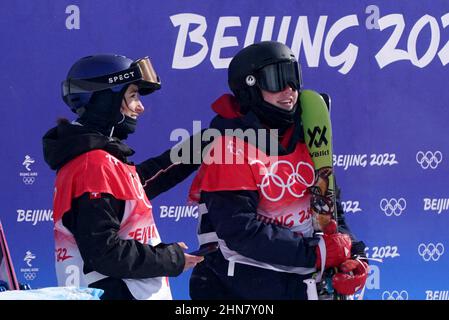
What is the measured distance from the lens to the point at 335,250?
136 inches

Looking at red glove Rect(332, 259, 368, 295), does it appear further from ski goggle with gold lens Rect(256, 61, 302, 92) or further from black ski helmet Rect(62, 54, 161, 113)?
black ski helmet Rect(62, 54, 161, 113)

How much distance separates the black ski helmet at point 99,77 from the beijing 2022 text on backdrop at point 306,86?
1318mm

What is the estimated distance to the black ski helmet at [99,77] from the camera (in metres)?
3.52

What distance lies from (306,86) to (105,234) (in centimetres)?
212

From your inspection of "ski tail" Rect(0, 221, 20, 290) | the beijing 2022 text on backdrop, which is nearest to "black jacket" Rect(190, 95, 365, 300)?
"ski tail" Rect(0, 221, 20, 290)

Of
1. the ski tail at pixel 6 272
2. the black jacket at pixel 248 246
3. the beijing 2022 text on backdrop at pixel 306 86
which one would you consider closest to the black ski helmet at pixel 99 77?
the black jacket at pixel 248 246

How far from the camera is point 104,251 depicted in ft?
10.6

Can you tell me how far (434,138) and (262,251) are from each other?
2.01 m

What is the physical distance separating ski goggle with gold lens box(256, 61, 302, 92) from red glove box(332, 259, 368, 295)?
2.52ft

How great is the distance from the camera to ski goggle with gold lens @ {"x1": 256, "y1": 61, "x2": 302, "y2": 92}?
12.0 ft

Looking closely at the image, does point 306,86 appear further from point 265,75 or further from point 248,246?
point 248,246

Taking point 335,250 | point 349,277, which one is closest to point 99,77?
point 335,250

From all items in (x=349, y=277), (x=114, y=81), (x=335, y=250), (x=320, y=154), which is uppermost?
(x=114, y=81)

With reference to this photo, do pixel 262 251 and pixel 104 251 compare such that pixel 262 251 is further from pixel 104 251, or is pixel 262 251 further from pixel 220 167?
pixel 104 251
